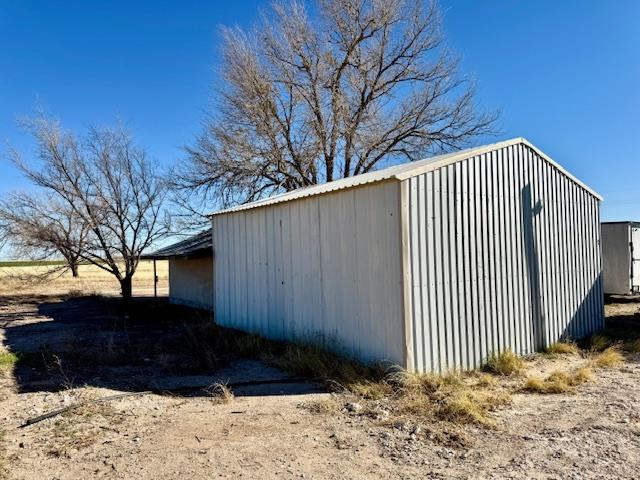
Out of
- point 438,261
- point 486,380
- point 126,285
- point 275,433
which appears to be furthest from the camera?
point 126,285

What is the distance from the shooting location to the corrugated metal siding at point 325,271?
664 cm

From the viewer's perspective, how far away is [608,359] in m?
7.27

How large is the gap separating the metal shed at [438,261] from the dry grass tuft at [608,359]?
3.00 ft

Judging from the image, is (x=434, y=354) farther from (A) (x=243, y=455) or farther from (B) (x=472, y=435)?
(A) (x=243, y=455)

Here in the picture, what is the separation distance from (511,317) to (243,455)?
5176 millimetres

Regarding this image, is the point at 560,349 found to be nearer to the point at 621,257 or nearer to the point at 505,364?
the point at 505,364

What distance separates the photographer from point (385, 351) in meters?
6.64

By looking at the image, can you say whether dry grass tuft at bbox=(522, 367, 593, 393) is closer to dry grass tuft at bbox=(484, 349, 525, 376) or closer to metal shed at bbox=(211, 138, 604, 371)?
dry grass tuft at bbox=(484, 349, 525, 376)

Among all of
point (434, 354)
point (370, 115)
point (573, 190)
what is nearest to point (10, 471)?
point (434, 354)

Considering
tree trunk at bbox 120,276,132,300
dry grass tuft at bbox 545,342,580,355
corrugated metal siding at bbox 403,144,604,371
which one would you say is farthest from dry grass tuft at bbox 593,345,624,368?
tree trunk at bbox 120,276,132,300

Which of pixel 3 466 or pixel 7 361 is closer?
pixel 3 466

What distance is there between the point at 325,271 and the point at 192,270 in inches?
391

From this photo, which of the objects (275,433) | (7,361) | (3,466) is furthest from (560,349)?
(7,361)

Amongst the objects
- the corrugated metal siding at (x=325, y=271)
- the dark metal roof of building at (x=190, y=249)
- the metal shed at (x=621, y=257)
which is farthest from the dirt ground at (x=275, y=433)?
the metal shed at (x=621, y=257)
